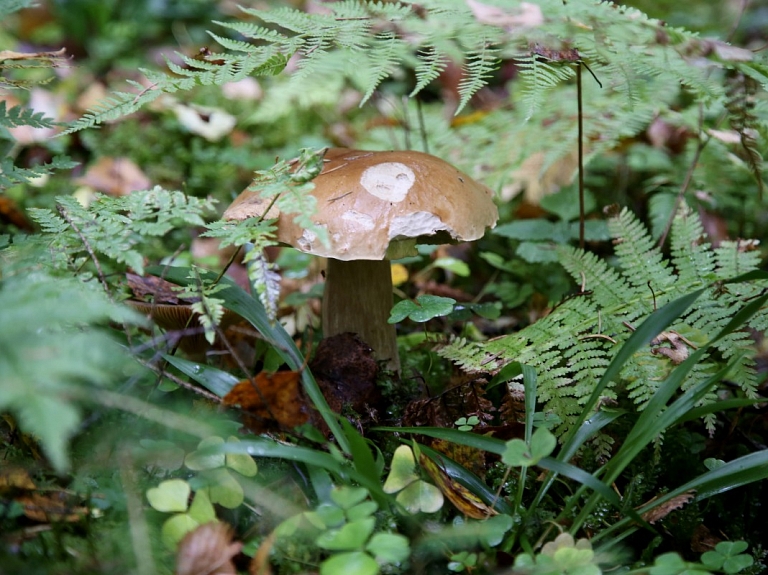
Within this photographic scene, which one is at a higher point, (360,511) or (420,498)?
(360,511)

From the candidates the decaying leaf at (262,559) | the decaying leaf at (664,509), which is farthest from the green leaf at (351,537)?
the decaying leaf at (664,509)

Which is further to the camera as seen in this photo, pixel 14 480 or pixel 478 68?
pixel 478 68

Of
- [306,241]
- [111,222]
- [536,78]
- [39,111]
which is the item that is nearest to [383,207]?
[306,241]

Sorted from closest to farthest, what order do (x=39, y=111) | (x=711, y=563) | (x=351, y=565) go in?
(x=351, y=565), (x=711, y=563), (x=39, y=111)

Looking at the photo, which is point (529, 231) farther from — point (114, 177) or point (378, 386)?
point (114, 177)

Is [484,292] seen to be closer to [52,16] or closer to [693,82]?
[693,82]

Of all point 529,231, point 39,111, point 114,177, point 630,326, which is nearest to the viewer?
point 630,326

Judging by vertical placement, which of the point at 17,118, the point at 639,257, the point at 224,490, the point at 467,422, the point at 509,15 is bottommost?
the point at 467,422
